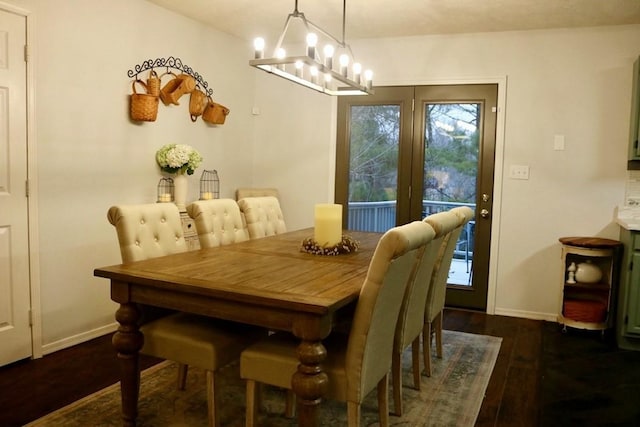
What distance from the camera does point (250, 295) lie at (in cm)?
197

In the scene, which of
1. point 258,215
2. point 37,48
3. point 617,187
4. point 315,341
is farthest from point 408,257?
point 617,187

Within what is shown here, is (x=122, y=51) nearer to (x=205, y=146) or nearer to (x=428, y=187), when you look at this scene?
(x=205, y=146)

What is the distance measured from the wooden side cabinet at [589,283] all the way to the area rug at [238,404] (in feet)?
3.83

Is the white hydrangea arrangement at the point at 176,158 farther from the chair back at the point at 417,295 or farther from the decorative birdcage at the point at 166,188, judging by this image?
the chair back at the point at 417,295

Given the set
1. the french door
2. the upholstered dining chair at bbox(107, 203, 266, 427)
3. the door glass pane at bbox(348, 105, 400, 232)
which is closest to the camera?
the upholstered dining chair at bbox(107, 203, 266, 427)

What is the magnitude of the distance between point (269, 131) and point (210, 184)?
925mm

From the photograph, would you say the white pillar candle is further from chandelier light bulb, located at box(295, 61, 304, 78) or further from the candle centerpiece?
chandelier light bulb, located at box(295, 61, 304, 78)

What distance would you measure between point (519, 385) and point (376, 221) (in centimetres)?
226

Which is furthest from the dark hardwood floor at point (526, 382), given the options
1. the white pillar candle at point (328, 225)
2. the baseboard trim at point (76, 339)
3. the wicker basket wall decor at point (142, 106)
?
the wicker basket wall decor at point (142, 106)

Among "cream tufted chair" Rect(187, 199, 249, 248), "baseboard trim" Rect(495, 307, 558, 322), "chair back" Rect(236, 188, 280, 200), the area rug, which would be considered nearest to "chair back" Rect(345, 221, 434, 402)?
the area rug

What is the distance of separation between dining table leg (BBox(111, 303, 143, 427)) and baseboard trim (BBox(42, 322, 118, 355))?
124cm

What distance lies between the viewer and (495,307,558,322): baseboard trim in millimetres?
4449

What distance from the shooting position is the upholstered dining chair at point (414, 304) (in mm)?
2484

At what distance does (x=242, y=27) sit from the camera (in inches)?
184
